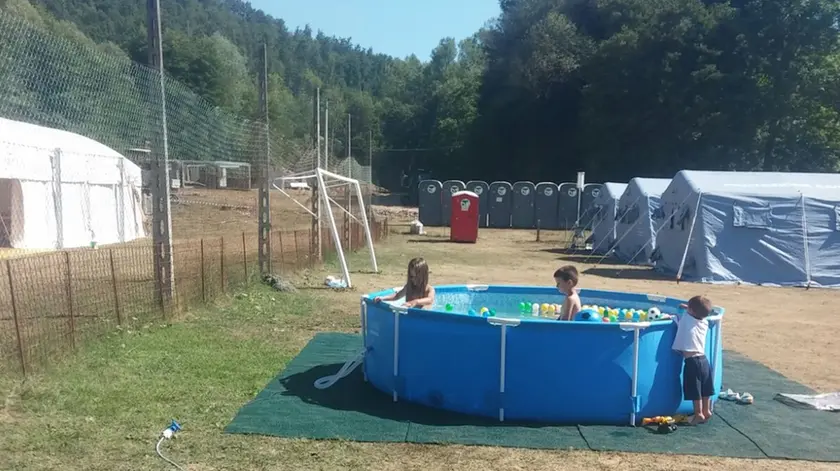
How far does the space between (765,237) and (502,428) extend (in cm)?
1406

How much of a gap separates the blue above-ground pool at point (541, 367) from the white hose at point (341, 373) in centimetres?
97

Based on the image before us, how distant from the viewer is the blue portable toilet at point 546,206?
127ft

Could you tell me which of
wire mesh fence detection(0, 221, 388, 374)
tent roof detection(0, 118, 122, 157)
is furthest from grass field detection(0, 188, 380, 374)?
tent roof detection(0, 118, 122, 157)

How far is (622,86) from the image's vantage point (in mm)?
46281

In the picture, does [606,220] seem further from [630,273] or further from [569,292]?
[569,292]

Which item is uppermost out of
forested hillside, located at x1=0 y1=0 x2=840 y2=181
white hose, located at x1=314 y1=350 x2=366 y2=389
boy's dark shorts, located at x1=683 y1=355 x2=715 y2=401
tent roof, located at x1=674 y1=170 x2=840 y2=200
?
forested hillside, located at x1=0 y1=0 x2=840 y2=181

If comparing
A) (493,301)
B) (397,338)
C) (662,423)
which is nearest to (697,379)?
(662,423)

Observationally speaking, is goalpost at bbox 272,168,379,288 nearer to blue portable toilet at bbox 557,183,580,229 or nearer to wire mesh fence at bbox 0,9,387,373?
wire mesh fence at bbox 0,9,387,373

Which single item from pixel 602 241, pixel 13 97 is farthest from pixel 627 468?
pixel 602 241

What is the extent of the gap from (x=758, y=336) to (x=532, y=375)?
6.22 metres

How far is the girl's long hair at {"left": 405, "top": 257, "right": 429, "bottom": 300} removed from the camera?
7066mm

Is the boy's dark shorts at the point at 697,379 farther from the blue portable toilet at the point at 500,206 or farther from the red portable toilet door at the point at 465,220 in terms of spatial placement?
the blue portable toilet at the point at 500,206

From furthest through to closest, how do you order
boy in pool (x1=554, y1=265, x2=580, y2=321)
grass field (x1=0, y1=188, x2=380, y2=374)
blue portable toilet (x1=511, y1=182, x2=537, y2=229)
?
blue portable toilet (x1=511, y1=182, x2=537, y2=229), grass field (x1=0, y1=188, x2=380, y2=374), boy in pool (x1=554, y1=265, x2=580, y2=321)

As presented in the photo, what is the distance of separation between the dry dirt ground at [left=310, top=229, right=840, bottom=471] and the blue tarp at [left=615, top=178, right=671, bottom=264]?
1284 mm
